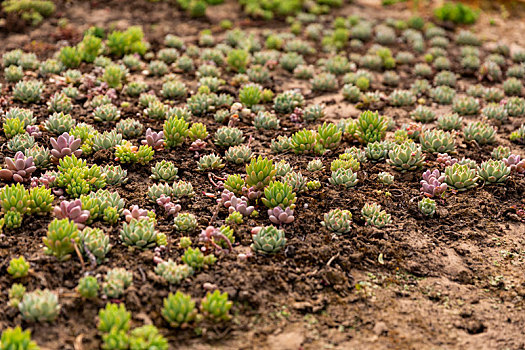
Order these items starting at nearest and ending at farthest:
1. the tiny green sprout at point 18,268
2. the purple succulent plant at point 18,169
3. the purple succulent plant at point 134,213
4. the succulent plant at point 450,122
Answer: the tiny green sprout at point 18,268 → the purple succulent plant at point 134,213 → the purple succulent plant at point 18,169 → the succulent plant at point 450,122

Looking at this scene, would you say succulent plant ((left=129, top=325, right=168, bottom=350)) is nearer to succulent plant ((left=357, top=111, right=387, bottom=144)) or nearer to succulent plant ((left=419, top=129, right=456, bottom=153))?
succulent plant ((left=357, top=111, right=387, bottom=144))

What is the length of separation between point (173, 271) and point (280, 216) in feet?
4.25

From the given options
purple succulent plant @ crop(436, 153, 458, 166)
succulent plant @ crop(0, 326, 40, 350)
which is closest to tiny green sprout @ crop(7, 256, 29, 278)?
succulent plant @ crop(0, 326, 40, 350)

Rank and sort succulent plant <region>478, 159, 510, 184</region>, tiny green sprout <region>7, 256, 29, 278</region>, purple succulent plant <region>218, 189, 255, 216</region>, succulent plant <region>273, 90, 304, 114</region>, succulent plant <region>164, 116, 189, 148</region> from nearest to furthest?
tiny green sprout <region>7, 256, 29, 278</region>, purple succulent plant <region>218, 189, 255, 216</region>, succulent plant <region>478, 159, 510, 184</region>, succulent plant <region>164, 116, 189, 148</region>, succulent plant <region>273, 90, 304, 114</region>

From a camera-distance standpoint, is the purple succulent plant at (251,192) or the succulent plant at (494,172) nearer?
the purple succulent plant at (251,192)

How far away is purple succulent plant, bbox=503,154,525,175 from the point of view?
22.6 ft

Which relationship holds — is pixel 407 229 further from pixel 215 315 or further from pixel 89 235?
pixel 89 235

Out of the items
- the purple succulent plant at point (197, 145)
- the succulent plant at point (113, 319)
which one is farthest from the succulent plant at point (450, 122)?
the succulent plant at point (113, 319)

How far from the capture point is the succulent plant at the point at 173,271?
16.2 feet

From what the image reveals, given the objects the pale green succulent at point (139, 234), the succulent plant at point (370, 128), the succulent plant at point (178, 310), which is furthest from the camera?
the succulent plant at point (370, 128)

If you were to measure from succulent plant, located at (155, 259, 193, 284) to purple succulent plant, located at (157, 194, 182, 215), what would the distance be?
0.85 meters

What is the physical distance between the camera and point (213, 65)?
9.41 meters

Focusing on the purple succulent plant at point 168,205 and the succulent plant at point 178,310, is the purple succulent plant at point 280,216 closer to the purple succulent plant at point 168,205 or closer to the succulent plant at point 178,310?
the purple succulent plant at point 168,205

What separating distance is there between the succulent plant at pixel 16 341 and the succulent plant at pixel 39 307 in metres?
0.32
